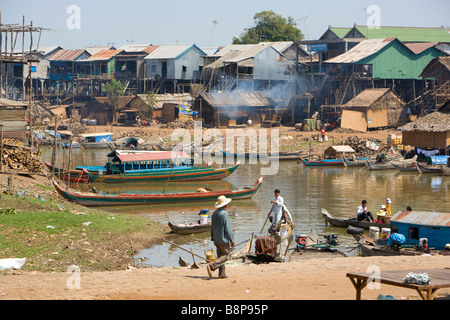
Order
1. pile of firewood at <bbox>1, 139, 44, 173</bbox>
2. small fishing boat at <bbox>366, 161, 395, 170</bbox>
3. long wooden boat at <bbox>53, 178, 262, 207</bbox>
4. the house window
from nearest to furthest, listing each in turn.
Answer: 1. the house window
2. long wooden boat at <bbox>53, 178, 262, 207</bbox>
3. pile of firewood at <bbox>1, 139, 44, 173</bbox>
4. small fishing boat at <bbox>366, 161, 395, 170</bbox>

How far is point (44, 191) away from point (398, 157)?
2323 centimetres

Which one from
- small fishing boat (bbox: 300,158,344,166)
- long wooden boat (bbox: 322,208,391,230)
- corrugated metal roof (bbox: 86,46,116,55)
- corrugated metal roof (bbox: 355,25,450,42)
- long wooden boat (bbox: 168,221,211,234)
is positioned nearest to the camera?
long wooden boat (bbox: 322,208,391,230)

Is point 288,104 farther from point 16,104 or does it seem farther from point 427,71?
point 16,104

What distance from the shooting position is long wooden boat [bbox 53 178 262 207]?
24203 millimetres

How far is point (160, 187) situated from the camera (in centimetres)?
3231

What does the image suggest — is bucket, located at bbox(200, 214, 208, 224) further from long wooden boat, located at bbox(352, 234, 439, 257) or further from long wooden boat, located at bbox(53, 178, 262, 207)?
long wooden boat, located at bbox(53, 178, 262, 207)

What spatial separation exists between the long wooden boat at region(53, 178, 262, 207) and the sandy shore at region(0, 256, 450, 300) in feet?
41.1

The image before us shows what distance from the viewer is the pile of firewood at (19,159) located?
2548cm

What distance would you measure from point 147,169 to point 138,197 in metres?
7.28

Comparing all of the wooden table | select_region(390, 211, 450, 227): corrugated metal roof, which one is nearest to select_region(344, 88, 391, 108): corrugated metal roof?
select_region(390, 211, 450, 227): corrugated metal roof

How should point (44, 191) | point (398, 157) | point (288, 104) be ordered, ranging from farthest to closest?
point (288, 104)
point (398, 157)
point (44, 191)

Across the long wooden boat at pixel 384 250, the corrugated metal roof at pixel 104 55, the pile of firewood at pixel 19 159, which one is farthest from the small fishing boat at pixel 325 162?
the corrugated metal roof at pixel 104 55

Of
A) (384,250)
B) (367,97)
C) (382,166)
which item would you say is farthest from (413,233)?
(367,97)
